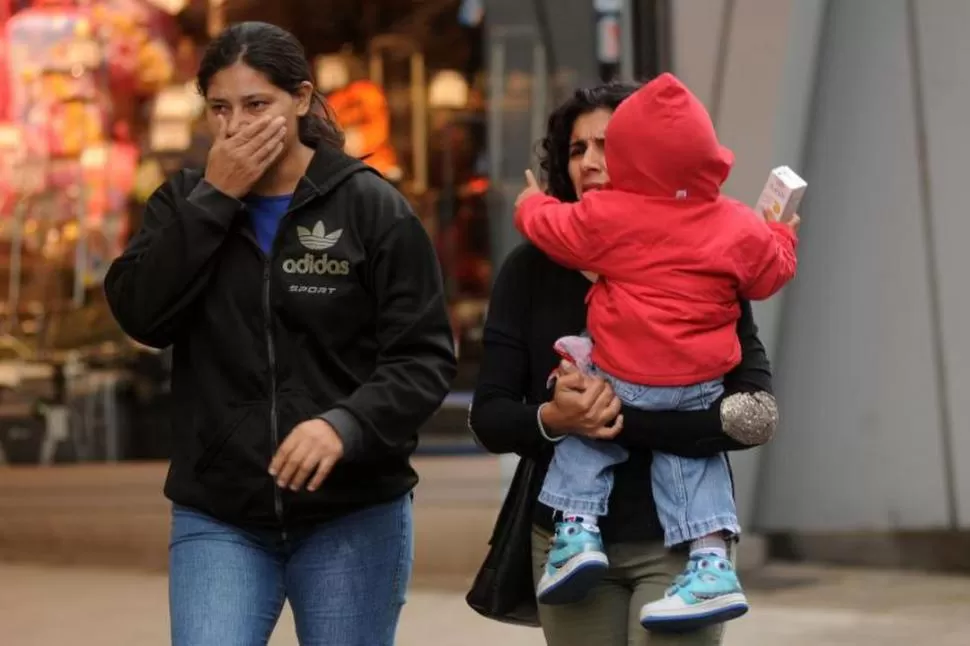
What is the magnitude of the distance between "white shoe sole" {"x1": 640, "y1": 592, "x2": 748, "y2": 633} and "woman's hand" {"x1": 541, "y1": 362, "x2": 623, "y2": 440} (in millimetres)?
369

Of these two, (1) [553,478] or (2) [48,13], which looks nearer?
(1) [553,478]

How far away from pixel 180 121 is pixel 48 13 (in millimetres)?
1132

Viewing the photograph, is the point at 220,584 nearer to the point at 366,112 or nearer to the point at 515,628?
the point at 515,628

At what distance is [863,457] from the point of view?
925 cm

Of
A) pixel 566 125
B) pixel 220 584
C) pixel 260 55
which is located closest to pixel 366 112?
pixel 566 125

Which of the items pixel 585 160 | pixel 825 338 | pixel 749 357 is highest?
pixel 585 160

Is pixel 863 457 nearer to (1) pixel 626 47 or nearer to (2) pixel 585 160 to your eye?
(1) pixel 626 47

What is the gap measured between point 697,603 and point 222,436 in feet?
3.44

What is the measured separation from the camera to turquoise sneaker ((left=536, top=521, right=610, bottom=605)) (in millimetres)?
3410

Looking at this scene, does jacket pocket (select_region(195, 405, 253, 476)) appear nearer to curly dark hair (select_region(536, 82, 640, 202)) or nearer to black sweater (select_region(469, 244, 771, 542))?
black sweater (select_region(469, 244, 771, 542))

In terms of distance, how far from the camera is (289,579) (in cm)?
369

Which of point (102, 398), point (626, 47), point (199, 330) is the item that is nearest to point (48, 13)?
point (102, 398)

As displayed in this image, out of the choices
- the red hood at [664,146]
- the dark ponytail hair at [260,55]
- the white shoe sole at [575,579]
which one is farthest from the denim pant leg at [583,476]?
the dark ponytail hair at [260,55]

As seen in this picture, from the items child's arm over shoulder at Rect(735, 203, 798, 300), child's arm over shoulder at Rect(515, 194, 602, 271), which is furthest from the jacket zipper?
A: child's arm over shoulder at Rect(735, 203, 798, 300)
